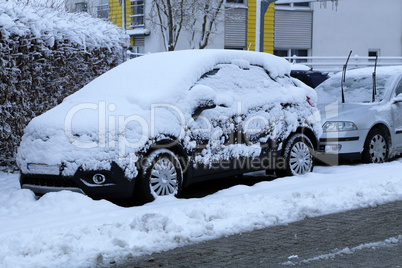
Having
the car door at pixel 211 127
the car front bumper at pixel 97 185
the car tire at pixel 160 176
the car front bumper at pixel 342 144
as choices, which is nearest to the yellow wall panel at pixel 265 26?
the car front bumper at pixel 342 144

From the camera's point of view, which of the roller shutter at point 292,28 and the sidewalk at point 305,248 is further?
the roller shutter at point 292,28

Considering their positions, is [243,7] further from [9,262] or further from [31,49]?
[9,262]

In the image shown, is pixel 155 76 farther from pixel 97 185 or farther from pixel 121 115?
pixel 97 185

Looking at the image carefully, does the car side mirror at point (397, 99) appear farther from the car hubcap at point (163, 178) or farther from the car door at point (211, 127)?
the car hubcap at point (163, 178)

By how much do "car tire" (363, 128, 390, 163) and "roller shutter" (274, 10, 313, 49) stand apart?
20520 millimetres

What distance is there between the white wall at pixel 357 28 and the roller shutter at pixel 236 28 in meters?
3.70

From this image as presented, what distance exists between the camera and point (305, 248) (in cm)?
631

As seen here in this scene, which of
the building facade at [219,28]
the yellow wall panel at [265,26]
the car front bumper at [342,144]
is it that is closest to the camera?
the car front bumper at [342,144]

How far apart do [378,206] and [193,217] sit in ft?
7.66

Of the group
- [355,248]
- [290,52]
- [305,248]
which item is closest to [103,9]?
[290,52]

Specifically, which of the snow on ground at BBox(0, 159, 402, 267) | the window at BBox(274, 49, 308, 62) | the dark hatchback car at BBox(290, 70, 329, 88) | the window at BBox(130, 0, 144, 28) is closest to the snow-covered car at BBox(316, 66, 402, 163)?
the snow on ground at BBox(0, 159, 402, 267)

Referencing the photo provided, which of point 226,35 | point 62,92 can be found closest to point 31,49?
point 62,92

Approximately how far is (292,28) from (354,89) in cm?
A: 1989

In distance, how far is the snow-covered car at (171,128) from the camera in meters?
8.07
